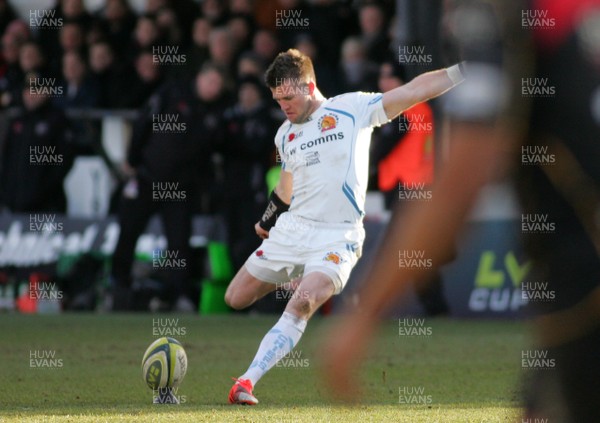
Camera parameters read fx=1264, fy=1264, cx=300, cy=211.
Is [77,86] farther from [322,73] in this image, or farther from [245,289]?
[245,289]

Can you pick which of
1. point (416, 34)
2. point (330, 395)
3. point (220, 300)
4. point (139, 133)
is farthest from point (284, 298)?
point (330, 395)

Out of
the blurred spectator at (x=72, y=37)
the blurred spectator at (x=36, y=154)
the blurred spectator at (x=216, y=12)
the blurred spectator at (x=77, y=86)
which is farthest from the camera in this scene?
the blurred spectator at (x=72, y=37)

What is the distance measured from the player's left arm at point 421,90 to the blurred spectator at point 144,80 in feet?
23.7

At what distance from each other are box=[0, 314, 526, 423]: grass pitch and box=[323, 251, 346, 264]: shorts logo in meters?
0.70

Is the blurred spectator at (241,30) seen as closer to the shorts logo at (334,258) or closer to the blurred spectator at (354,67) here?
the blurred spectator at (354,67)

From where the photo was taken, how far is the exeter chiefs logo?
8008 millimetres

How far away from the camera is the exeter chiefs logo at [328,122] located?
801cm

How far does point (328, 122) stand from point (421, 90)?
3.16 ft

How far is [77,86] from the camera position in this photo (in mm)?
15414

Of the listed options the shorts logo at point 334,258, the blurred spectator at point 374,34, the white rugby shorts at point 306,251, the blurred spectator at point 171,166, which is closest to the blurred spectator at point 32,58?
the blurred spectator at point 171,166

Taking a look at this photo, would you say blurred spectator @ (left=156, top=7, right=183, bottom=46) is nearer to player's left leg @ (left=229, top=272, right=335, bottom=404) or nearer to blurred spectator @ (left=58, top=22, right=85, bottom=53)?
blurred spectator @ (left=58, top=22, right=85, bottom=53)

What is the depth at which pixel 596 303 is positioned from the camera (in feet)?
8.29

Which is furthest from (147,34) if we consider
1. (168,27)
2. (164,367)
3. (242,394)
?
(242,394)

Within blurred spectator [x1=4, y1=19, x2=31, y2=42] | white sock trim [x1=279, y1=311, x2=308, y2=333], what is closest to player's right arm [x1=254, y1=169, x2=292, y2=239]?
white sock trim [x1=279, y1=311, x2=308, y2=333]
